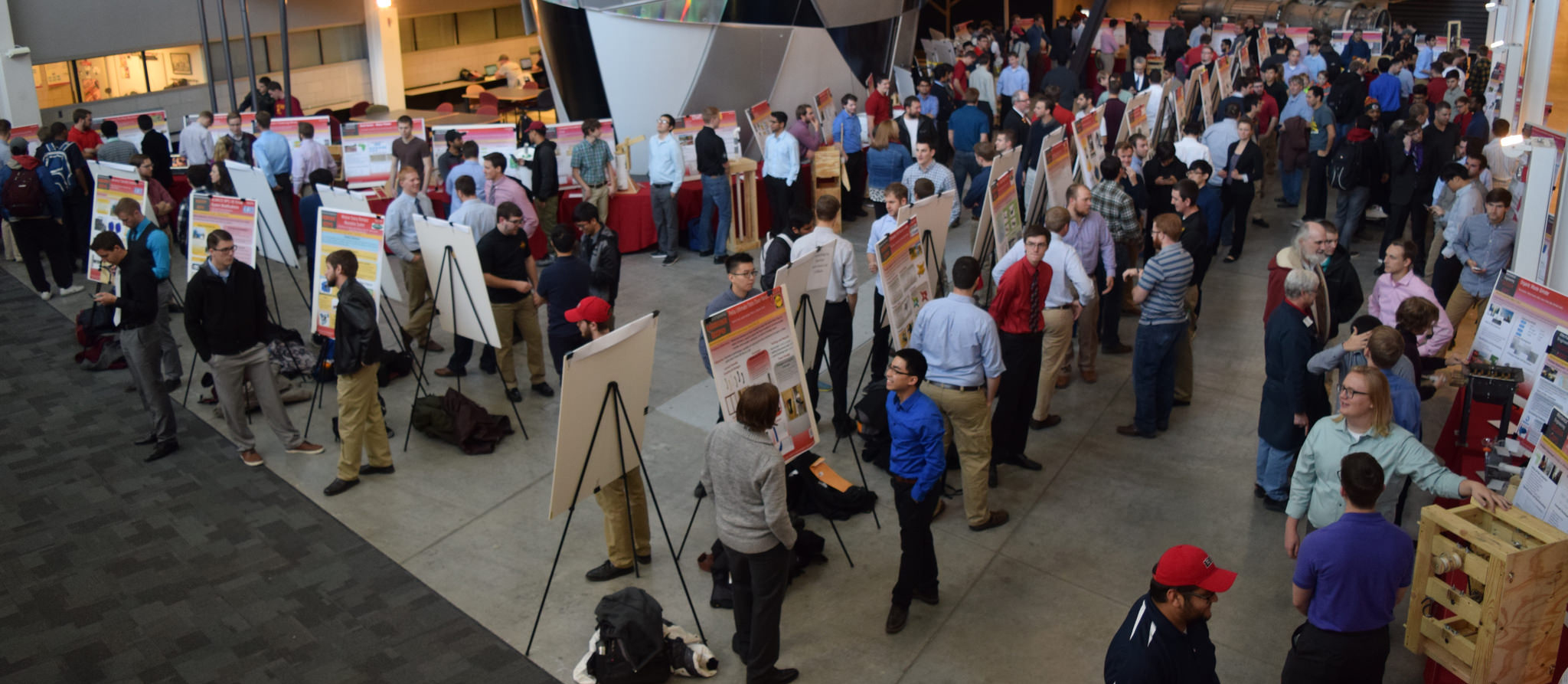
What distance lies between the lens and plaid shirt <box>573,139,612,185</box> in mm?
11297

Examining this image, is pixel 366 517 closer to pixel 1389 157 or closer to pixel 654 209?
pixel 654 209

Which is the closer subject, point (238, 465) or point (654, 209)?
point (238, 465)

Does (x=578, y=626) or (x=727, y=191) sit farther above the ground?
(x=727, y=191)

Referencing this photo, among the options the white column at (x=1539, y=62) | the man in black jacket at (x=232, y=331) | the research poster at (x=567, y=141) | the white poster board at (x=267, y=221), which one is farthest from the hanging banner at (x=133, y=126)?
the white column at (x=1539, y=62)

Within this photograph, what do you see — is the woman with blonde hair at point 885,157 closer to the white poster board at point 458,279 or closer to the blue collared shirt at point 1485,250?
the white poster board at point 458,279

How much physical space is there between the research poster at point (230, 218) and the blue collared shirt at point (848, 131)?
6.72 metres

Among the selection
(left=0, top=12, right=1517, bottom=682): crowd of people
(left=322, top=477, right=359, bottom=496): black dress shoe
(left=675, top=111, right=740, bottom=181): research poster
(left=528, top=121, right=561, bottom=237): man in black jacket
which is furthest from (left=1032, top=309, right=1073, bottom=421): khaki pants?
Answer: (left=528, top=121, right=561, bottom=237): man in black jacket

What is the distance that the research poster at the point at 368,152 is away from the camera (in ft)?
42.7

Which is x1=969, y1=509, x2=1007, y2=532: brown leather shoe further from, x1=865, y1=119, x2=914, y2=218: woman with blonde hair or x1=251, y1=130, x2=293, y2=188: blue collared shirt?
x1=251, y1=130, x2=293, y2=188: blue collared shirt

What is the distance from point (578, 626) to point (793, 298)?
2.39 m

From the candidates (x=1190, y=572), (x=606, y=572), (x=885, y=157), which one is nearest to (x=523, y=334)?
(x=606, y=572)

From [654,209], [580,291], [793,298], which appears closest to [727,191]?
[654,209]

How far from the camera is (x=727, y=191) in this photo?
11.7 metres

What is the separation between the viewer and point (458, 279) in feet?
26.3
